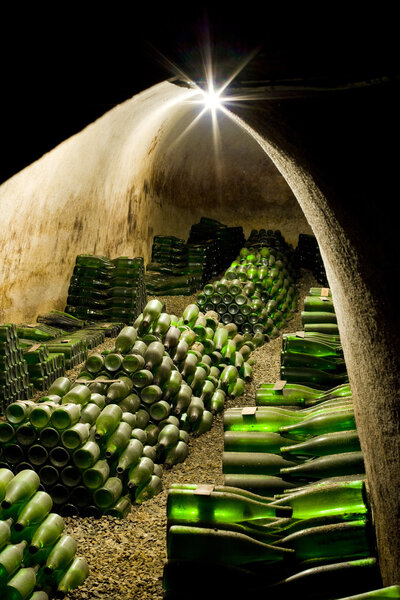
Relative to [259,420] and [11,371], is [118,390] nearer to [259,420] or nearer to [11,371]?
[11,371]

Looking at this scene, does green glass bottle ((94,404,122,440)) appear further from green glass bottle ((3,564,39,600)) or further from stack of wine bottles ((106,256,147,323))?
stack of wine bottles ((106,256,147,323))

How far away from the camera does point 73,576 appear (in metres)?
2.98

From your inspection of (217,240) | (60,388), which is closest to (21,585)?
(60,388)

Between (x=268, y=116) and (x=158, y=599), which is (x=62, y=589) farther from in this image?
(x=268, y=116)

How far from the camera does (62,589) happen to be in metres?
2.89

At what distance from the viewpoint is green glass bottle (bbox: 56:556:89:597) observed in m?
2.90

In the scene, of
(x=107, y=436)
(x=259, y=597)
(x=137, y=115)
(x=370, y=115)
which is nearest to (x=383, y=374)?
(x=370, y=115)

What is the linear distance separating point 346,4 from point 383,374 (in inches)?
32.1

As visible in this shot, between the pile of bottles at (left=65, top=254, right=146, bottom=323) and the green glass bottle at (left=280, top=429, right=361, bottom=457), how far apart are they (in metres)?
5.22

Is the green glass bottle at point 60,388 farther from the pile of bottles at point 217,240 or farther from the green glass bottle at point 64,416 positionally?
the pile of bottles at point 217,240

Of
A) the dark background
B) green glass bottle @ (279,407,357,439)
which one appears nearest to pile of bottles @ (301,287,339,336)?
green glass bottle @ (279,407,357,439)

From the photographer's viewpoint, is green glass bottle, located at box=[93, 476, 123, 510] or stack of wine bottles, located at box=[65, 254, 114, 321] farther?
stack of wine bottles, located at box=[65, 254, 114, 321]

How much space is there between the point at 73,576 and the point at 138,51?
2843 millimetres

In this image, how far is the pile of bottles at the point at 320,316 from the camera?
4.44 meters
